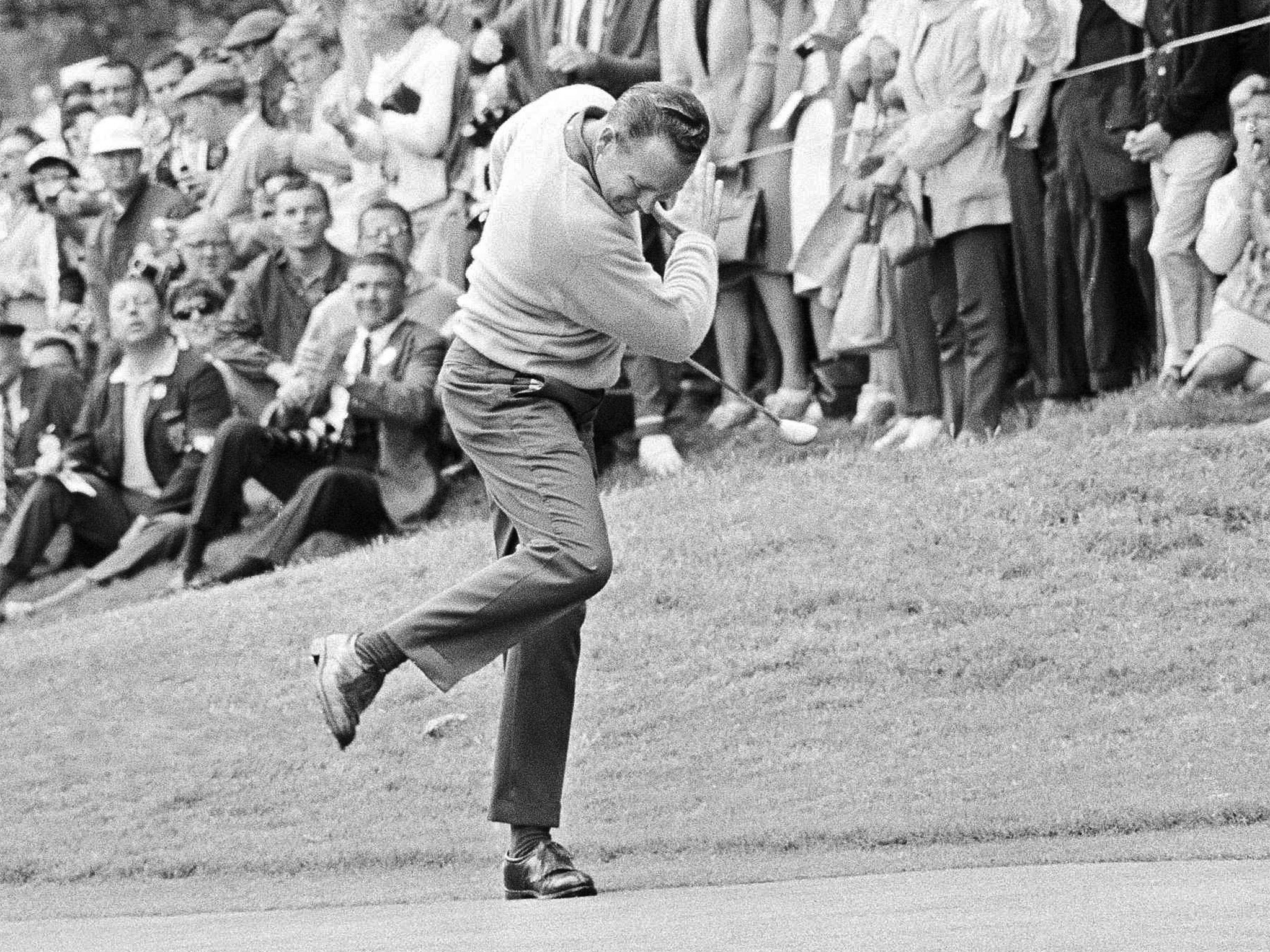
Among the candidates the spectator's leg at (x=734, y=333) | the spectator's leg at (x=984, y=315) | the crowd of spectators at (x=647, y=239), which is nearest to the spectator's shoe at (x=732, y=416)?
the crowd of spectators at (x=647, y=239)

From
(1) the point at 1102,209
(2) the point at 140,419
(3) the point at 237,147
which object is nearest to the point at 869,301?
(1) the point at 1102,209

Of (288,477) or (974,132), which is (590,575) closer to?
(974,132)

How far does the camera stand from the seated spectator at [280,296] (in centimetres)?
1576

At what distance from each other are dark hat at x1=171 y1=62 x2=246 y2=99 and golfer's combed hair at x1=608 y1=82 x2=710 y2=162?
11740 millimetres

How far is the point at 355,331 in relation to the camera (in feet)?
48.9

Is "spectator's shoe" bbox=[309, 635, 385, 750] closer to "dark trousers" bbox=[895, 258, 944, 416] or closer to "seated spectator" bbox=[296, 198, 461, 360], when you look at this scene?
"dark trousers" bbox=[895, 258, 944, 416]

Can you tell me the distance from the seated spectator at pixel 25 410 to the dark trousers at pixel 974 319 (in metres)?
6.02

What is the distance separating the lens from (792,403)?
13.5 m

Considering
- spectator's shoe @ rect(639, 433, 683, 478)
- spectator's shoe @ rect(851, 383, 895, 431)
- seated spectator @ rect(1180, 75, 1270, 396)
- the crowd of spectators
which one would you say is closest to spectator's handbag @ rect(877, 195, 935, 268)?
the crowd of spectators

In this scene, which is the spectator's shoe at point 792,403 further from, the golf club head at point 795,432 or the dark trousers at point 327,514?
the golf club head at point 795,432

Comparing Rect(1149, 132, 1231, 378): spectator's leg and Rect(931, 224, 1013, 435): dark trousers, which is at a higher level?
Rect(1149, 132, 1231, 378): spectator's leg

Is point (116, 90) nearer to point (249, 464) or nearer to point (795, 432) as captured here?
point (249, 464)

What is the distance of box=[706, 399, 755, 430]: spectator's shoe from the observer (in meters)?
14.1

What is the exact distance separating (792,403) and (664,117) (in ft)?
22.4
